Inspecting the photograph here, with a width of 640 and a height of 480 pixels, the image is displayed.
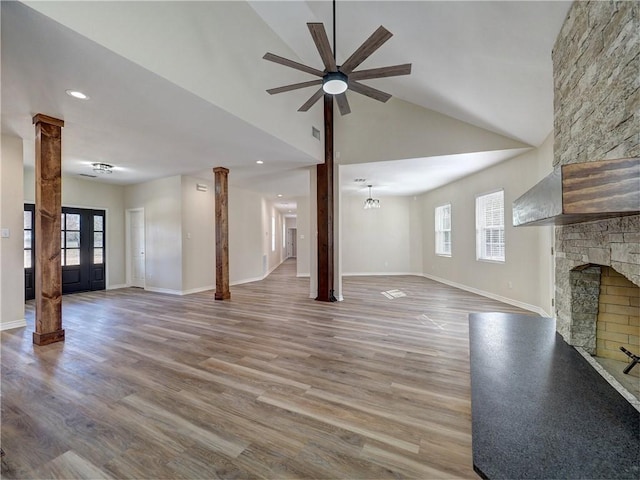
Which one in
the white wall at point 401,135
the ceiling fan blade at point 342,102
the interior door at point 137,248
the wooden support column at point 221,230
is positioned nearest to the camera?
the ceiling fan blade at point 342,102

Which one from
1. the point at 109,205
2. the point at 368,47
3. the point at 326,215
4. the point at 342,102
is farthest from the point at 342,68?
the point at 109,205

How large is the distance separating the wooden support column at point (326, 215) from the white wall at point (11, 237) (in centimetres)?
460

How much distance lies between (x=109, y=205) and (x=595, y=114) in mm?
9007

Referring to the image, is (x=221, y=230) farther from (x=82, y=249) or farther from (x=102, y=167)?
(x=82, y=249)

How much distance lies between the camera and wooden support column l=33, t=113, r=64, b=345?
3.31m

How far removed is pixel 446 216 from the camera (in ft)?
25.9

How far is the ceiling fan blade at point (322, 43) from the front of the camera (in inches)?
91.6

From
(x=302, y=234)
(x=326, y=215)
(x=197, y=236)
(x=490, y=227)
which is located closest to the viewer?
(x=326, y=215)

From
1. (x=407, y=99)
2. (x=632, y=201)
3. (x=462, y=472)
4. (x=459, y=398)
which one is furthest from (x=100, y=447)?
(x=407, y=99)

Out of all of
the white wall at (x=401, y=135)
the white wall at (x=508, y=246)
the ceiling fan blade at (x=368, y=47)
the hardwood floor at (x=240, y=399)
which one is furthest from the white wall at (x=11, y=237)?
the white wall at (x=508, y=246)

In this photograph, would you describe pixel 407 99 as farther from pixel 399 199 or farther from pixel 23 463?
pixel 23 463

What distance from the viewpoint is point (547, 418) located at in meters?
1.30

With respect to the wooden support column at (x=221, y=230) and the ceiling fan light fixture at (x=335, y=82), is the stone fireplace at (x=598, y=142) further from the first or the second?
the wooden support column at (x=221, y=230)

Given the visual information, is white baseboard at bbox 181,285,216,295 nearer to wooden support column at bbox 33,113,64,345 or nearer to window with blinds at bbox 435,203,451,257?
wooden support column at bbox 33,113,64,345
